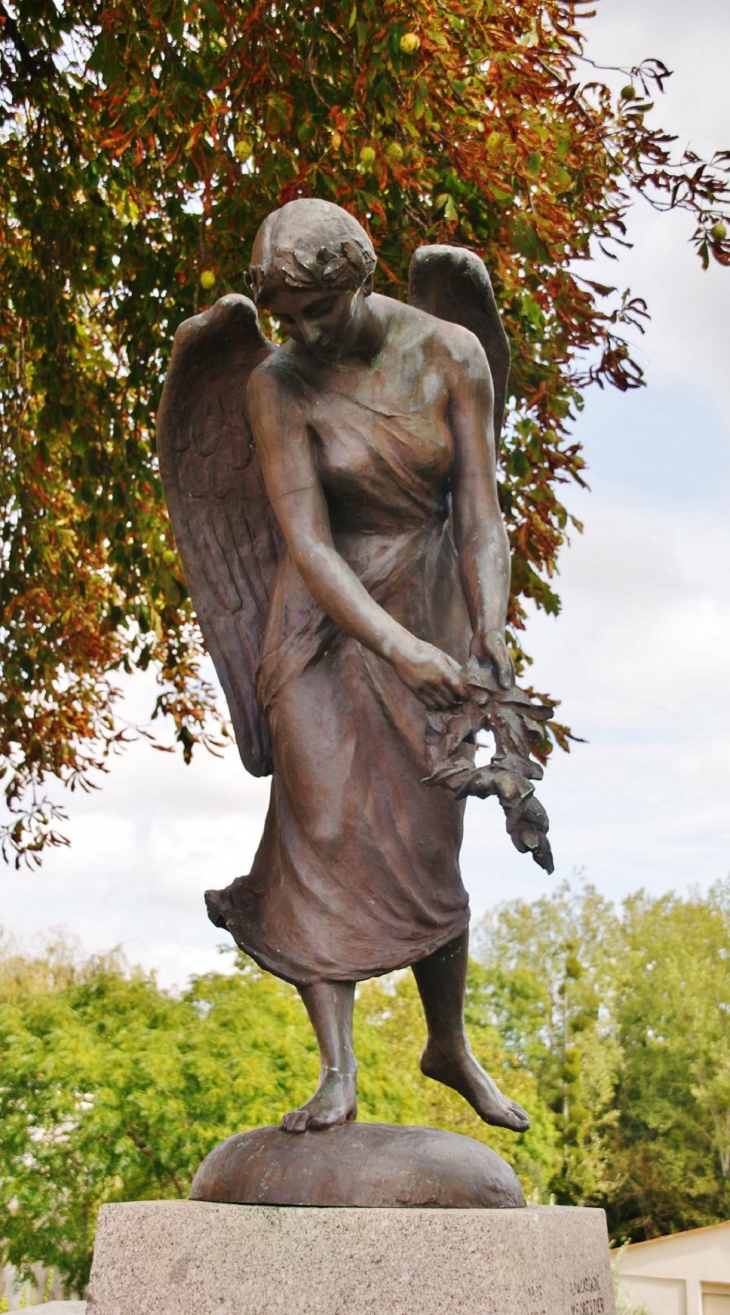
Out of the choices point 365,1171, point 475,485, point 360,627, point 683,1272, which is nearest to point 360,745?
point 360,627

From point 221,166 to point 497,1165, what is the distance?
17.4 feet

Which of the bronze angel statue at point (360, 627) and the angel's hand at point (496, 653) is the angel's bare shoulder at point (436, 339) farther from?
the angel's hand at point (496, 653)

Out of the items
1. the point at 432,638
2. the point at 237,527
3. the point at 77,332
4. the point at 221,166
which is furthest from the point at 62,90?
the point at 432,638

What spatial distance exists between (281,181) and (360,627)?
444 centimetres

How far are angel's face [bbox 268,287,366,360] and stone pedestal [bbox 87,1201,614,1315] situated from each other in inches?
78.9

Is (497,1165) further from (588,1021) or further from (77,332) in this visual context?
(588,1021)

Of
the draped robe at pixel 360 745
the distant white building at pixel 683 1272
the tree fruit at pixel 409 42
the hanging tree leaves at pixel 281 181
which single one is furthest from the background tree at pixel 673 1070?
the draped robe at pixel 360 745

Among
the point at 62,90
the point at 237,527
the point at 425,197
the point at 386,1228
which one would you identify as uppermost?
the point at 62,90

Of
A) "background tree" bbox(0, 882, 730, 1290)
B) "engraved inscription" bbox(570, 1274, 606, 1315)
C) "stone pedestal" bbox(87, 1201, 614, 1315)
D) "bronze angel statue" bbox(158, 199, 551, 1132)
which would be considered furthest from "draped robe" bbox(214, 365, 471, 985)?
"background tree" bbox(0, 882, 730, 1290)

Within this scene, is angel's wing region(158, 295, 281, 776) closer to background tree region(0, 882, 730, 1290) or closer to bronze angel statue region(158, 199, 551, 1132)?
bronze angel statue region(158, 199, 551, 1132)

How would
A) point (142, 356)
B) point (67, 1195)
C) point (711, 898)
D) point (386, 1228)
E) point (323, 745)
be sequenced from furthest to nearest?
point (711, 898), point (67, 1195), point (142, 356), point (323, 745), point (386, 1228)

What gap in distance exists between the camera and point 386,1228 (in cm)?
301

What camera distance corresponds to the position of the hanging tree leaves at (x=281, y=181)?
6.85 meters

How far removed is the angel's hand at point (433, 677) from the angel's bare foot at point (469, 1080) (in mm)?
987
